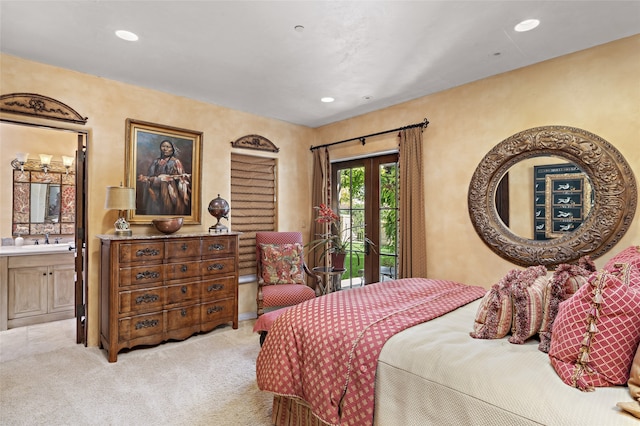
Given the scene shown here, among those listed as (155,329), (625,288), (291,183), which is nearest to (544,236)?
(625,288)

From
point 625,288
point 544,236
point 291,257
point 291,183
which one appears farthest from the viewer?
point 291,183

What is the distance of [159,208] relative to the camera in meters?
3.67

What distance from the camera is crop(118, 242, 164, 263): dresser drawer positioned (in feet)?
9.95

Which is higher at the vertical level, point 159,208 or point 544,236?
point 159,208

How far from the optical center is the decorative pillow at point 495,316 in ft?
5.27

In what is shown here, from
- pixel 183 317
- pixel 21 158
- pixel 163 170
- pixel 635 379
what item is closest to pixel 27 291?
pixel 21 158

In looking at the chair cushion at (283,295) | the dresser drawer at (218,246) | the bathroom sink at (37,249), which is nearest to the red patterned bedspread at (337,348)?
the chair cushion at (283,295)

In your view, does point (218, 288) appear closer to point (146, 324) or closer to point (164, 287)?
point (164, 287)

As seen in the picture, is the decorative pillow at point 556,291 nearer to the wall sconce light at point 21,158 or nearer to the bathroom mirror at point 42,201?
the bathroom mirror at point 42,201

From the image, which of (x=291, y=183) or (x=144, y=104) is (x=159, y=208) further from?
(x=291, y=183)

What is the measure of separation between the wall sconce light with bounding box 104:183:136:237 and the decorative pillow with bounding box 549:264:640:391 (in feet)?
11.3

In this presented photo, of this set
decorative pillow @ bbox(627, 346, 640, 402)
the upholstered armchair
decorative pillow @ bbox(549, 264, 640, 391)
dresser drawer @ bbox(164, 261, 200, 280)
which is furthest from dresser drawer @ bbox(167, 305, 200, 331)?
decorative pillow @ bbox(627, 346, 640, 402)

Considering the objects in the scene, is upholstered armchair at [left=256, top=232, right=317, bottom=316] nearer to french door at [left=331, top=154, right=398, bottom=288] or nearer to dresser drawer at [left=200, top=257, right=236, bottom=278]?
dresser drawer at [left=200, top=257, right=236, bottom=278]

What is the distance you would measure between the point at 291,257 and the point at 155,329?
1.71m
